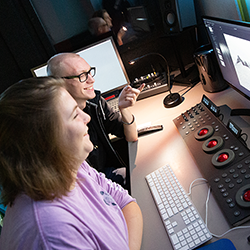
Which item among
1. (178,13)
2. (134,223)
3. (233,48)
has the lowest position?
(134,223)

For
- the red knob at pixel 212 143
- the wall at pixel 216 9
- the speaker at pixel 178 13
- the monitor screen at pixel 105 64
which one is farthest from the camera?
the monitor screen at pixel 105 64

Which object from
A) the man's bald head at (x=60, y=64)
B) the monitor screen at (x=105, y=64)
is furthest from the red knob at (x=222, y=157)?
the monitor screen at (x=105, y=64)

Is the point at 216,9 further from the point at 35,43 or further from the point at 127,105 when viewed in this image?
the point at 35,43

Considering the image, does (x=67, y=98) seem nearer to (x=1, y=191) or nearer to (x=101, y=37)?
(x=1, y=191)

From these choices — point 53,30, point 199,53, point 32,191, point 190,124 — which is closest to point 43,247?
point 32,191

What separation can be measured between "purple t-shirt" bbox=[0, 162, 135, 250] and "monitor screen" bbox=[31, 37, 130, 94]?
3.99 feet

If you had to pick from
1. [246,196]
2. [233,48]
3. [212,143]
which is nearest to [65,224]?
[246,196]

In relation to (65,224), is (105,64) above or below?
above

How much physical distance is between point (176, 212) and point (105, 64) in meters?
1.34

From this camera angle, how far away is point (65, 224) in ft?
1.91

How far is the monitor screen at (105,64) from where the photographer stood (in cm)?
179

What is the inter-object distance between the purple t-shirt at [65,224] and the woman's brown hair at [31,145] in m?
0.03

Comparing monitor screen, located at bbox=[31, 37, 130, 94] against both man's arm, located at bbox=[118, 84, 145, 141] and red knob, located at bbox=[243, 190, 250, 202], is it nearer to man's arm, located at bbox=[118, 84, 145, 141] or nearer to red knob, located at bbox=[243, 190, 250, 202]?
man's arm, located at bbox=[118, 84, 145, 141]

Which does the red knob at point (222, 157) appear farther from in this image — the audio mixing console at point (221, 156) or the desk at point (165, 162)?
the desk at point (165, 162)
